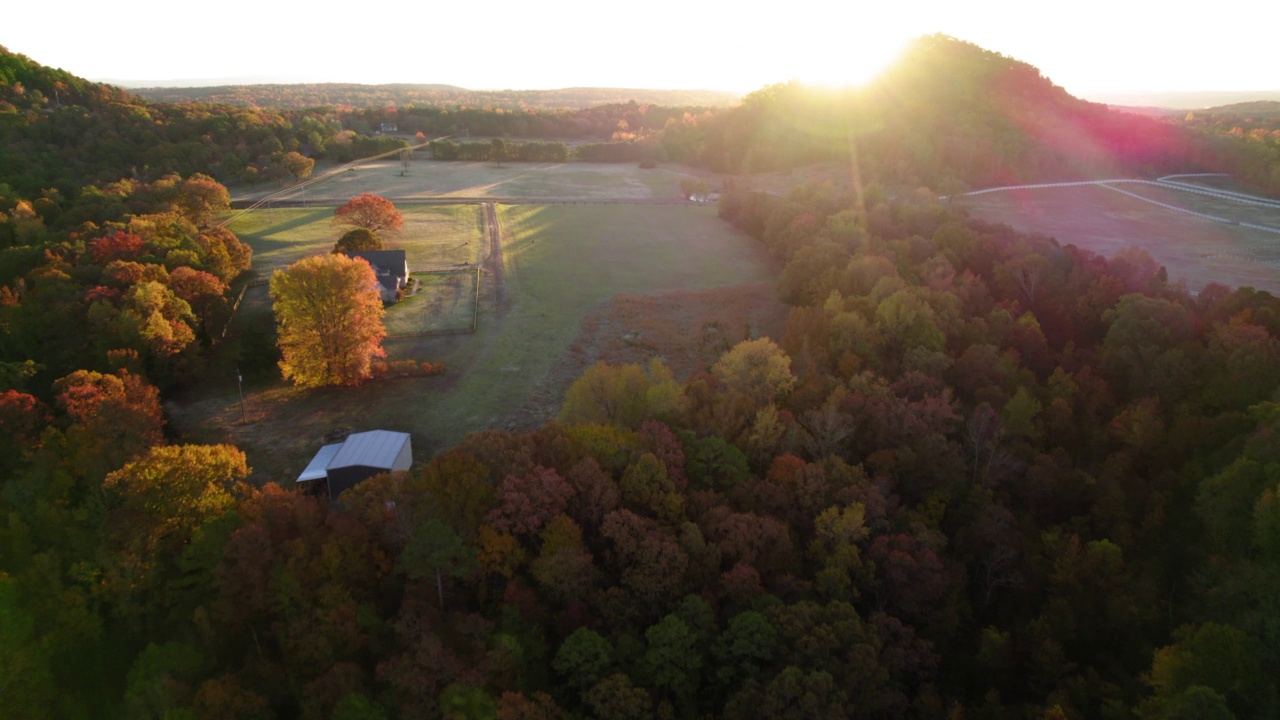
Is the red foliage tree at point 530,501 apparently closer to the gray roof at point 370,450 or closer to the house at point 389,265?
the gray roof at point 370,450

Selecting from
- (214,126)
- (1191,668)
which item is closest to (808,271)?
(1191,668)

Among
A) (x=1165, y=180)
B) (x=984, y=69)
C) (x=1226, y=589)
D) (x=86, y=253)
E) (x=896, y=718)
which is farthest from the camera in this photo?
(x=984, y=69)

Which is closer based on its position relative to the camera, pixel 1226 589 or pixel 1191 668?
pixel 1191 668

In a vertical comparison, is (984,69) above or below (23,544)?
above

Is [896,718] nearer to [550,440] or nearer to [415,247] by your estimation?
[550,440]

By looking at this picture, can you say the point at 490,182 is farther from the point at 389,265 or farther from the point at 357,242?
the point at 389,265

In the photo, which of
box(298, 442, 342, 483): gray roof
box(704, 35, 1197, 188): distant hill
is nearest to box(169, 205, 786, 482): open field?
box(298, 442, 342, 483): gray roof
